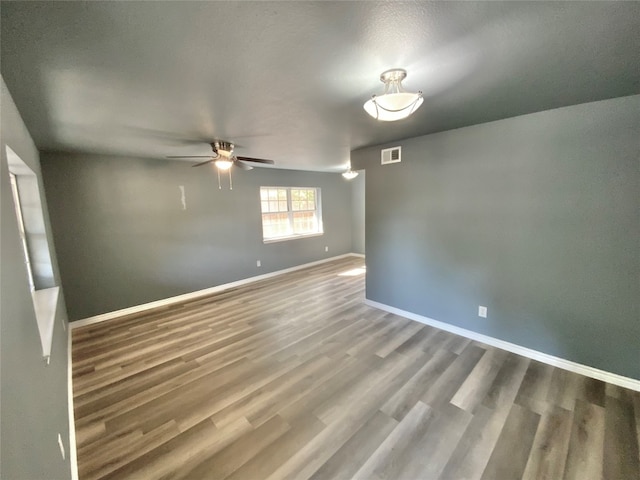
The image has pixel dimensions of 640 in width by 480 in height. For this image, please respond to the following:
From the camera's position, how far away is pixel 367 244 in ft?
12.5

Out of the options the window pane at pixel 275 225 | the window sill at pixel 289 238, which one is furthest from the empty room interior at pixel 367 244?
the window pane at pixel 275 225

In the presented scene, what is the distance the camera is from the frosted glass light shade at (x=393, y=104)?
146 centimetres

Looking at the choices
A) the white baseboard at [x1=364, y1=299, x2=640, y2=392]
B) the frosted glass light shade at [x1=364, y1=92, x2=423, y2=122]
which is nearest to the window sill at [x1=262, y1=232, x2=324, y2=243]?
the white baseboard at [x1=364, y1=299, x2=640, y2=392]

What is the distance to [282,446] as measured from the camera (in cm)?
169

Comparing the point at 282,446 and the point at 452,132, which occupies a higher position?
the point at 452,132

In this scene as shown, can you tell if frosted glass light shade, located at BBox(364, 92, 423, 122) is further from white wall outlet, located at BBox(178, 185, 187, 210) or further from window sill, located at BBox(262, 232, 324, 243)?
window sill, located at BBox(262, 232, 324, 243)

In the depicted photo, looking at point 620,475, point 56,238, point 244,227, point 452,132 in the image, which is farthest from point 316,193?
point 620,475

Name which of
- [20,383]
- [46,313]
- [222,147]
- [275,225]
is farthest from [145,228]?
[20,383]

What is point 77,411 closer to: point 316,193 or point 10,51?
point 10,51

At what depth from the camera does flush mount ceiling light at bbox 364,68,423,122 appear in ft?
4.79

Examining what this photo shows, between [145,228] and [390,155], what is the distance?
381 centimetres

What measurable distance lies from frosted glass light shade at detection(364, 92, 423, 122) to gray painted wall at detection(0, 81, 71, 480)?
1769 millimetres

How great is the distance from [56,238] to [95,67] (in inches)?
121

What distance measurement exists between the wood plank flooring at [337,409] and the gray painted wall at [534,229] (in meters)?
0.37
